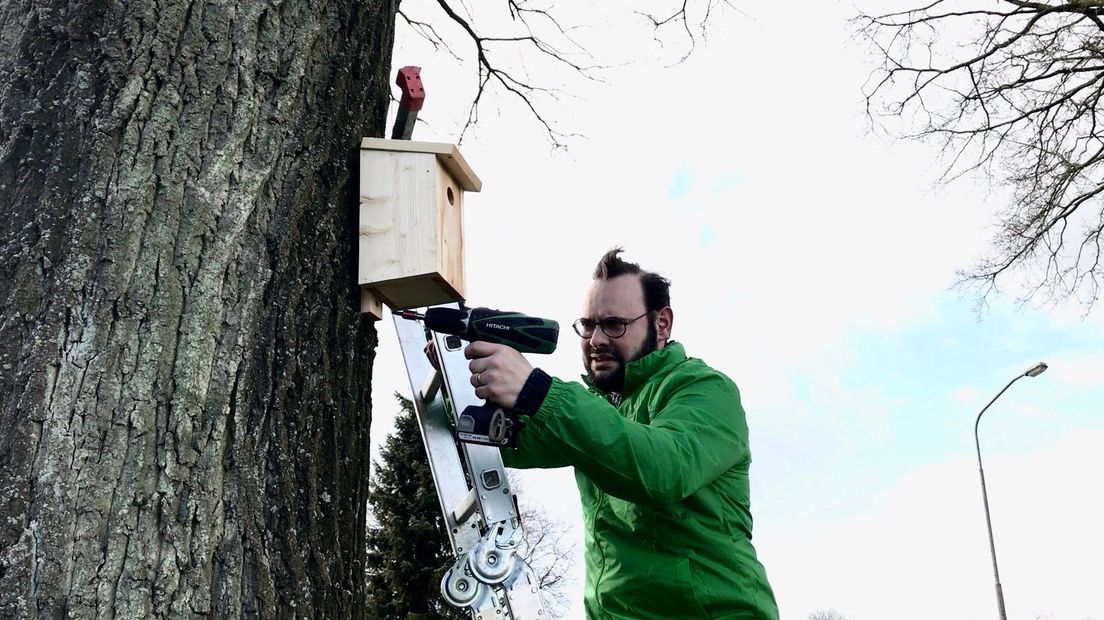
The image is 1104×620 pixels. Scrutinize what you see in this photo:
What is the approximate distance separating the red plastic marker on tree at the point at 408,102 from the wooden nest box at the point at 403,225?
0.21m

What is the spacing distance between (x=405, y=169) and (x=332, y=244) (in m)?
0.33

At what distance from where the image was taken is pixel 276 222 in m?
2.44

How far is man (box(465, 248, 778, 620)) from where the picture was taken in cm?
252

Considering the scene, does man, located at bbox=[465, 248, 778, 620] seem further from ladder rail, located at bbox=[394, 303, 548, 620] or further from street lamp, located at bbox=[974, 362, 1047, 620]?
street lamp, located at bbox=[974, 362, 1047, 620]

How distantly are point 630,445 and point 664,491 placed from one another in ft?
0.57

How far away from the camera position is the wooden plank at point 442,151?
2732 millimetres

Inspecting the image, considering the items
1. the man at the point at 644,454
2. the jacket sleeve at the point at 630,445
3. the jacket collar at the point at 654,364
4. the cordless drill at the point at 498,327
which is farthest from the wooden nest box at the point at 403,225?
the jacket collar at the point at 654,364

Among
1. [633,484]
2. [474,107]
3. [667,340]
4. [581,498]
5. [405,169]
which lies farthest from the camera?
[474,107]

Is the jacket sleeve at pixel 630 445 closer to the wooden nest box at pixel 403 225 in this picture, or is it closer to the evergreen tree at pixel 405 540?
the wooden nest box at pixel 403 225

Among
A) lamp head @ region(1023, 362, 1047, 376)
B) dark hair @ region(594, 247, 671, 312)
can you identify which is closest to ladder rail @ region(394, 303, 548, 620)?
dark hair @ region(594, 247, 671, 312)

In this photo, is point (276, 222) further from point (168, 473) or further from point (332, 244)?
point (168, 473)

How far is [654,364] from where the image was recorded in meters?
3.26

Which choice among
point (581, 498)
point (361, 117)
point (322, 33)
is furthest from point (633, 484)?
point (322, 33)

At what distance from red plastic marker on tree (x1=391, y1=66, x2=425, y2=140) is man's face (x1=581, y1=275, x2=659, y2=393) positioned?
0.91m
